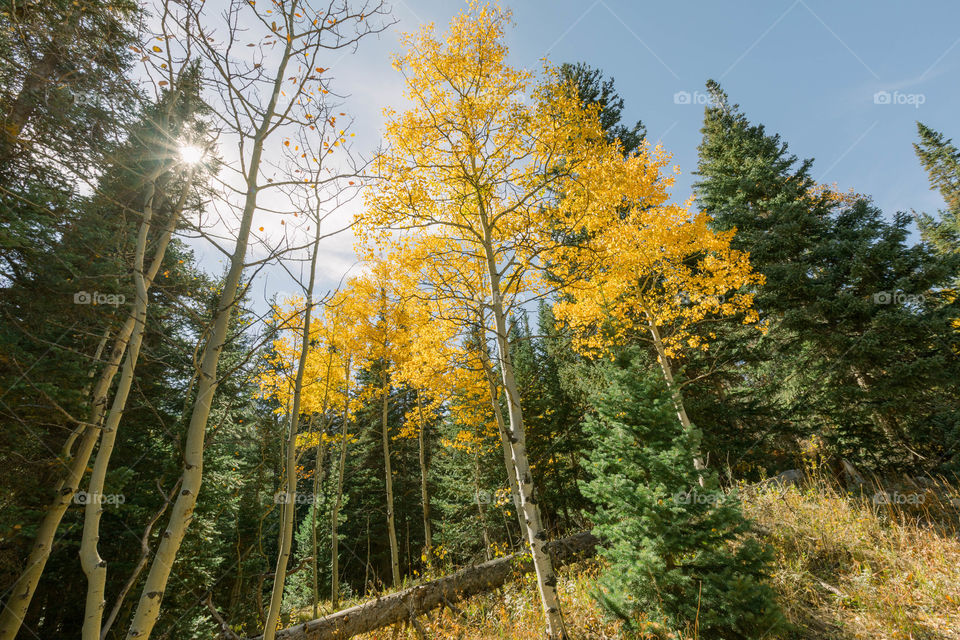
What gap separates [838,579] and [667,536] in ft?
9.60

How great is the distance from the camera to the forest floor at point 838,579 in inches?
165

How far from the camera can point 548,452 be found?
514 inches

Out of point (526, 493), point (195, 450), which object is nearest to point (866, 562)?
point (526, 493)

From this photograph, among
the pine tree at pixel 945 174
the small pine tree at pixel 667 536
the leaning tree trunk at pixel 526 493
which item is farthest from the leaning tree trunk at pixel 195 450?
the pine tree at pixel 945 174

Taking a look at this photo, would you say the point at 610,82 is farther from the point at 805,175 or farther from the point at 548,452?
the point at 548,452

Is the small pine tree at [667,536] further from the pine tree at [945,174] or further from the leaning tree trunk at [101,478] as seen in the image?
the pine tree at [945,174]

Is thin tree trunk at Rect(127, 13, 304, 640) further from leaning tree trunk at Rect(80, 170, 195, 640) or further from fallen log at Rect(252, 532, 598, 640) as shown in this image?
fallen log at Rect(252, 532, 598, 640)

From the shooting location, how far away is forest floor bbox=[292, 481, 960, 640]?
13.8 ft

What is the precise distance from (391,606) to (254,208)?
772cm

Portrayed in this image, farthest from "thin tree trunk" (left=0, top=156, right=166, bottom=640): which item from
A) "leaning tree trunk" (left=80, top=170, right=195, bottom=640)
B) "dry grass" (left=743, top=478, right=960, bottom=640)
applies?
"dry grass" (left=743, top=478, right=960, bottom=640)

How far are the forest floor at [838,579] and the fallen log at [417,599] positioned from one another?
0.80ft

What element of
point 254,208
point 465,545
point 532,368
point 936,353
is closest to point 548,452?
point 532,368

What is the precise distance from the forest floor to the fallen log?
0.24 m

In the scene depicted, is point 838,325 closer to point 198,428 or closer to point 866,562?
point 866,562
